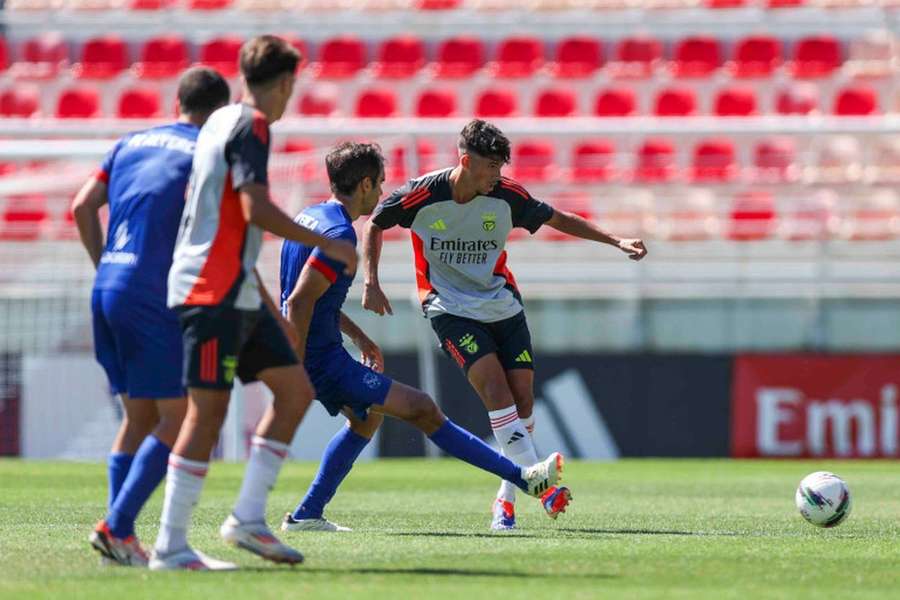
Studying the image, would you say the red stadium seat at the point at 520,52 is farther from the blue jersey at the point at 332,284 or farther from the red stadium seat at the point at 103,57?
the blue jersey at the point at 332,284

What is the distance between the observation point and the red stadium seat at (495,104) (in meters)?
21.9

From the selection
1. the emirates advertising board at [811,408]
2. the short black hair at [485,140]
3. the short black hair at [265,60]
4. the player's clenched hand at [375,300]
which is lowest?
the emirates advertising board at [811,408]

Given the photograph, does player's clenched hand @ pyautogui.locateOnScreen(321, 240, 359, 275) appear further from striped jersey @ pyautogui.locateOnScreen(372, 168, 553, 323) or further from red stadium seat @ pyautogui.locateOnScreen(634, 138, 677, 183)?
red stadium seat @ pyautogui.locateOnScreen(634, 138, 677, 183)

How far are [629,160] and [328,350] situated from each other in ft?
35.6

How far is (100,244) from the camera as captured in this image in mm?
6539

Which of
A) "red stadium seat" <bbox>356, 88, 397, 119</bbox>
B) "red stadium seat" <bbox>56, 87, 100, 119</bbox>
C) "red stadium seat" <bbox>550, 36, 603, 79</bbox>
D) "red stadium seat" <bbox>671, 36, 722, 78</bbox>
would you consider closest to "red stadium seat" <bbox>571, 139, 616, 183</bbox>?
"red stadium seat" <bbox>550, 36, 603, 79</bbox>

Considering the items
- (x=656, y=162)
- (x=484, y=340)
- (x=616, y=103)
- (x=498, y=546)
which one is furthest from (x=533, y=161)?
(x=498, y=546)

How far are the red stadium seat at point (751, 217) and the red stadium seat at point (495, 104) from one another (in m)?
4.19

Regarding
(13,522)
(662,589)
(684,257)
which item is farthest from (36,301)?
(662,589)

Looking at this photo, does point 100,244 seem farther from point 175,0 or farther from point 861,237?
point 175,0

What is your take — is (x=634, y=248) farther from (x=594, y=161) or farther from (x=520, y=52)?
(x=520, y=52)

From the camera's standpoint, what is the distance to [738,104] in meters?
21.6

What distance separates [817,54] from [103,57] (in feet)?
32.3

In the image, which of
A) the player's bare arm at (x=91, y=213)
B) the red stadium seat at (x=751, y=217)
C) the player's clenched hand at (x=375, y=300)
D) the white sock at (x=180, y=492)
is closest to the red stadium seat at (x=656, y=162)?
the red stadium seat at (x=751, y=217)
